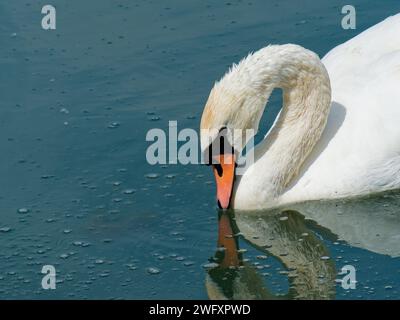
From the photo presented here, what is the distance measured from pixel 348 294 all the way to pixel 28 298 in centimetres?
252

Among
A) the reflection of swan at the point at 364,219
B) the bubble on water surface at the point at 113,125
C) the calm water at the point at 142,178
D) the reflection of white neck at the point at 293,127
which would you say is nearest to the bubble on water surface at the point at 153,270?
the calm water at the point at 142,178

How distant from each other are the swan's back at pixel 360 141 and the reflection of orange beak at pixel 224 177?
21.6 inches

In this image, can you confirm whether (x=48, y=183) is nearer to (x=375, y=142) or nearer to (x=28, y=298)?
(x=28, y=298)

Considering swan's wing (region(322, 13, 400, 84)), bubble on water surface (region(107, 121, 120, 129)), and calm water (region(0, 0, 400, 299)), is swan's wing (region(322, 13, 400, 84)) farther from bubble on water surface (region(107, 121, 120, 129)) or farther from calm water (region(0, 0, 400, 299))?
bubble on water surface (region(107, 121, 120, 129))

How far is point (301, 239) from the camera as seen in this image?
10.9 metres

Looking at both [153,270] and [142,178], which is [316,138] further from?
[153,270]

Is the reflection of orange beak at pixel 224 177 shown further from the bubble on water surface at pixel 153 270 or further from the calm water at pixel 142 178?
the bubble on water surface at pixel 153 270

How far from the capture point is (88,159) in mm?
12242

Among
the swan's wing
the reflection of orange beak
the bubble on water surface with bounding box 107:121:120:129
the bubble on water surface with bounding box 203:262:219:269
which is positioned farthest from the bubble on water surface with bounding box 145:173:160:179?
the swan's wing

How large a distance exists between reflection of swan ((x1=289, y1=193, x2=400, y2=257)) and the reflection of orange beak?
0.62m

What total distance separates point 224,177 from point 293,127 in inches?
33.2
